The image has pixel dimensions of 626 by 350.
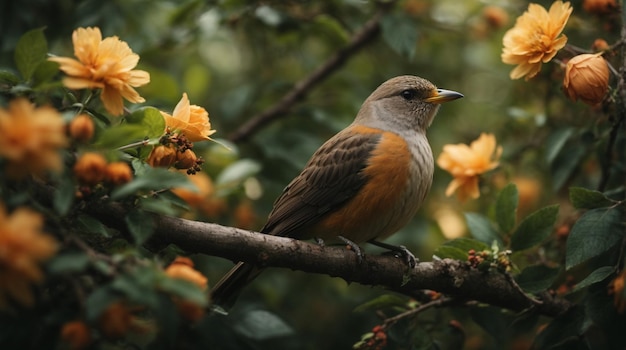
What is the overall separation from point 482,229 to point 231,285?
1.49m

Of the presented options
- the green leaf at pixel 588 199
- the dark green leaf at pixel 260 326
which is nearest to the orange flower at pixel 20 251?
the dark green leaf at pixel 260 326

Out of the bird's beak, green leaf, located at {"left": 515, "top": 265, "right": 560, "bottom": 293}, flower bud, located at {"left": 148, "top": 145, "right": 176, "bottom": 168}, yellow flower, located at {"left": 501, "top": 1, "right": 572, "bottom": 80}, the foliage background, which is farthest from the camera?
the bird's beak

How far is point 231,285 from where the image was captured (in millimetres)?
4086

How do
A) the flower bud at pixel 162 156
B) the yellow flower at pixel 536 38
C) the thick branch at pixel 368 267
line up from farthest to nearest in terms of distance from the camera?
1. the yellow flower at pixel 536 38
2. the thick branch at pixel 368 267
3. the flower bud at pixel 162 156

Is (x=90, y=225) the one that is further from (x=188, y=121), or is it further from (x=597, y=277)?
(x=597, y=277)

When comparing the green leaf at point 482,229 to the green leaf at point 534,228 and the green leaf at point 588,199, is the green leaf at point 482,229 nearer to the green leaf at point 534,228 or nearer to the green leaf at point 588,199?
the green leaf at point 534,228

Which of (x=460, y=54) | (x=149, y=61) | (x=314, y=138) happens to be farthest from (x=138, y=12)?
(x=460, y=54)

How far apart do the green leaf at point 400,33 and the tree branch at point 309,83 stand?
405 millimetres

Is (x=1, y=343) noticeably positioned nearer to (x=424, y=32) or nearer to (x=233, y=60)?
(x=424, y=32)

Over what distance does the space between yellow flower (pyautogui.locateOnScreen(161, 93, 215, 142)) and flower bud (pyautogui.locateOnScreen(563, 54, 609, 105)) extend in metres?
1.73

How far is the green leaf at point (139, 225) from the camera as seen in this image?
2.50 metres

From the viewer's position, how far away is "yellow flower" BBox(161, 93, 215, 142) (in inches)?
118

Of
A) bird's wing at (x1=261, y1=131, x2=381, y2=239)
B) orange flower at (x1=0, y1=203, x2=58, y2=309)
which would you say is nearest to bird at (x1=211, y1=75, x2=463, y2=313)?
bird's wing at (x1=261, y1=131, x2=381, y2=239)

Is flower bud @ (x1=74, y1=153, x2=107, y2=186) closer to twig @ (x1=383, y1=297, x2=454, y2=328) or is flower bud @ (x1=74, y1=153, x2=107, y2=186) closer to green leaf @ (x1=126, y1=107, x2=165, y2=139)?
green leaf @ (x1=126, y1=107, x2=165, y2=139)
